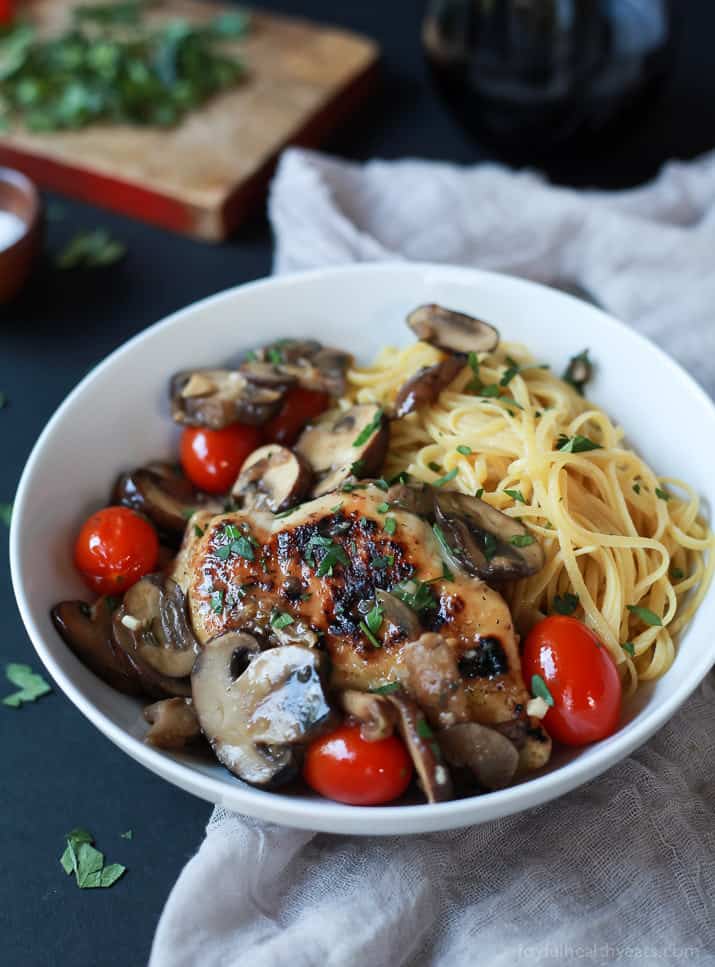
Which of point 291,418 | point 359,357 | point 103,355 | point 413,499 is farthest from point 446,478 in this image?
point 103,355

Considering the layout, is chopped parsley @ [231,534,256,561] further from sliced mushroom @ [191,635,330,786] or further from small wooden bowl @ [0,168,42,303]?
small wooden bowl @ [0,168,42,303]

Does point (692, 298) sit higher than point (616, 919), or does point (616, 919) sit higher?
point (692, 298)

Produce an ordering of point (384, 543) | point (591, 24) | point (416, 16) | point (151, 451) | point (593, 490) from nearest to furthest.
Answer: point (384, 543), point (593, 490), point (151, 451), point (591, 24), point (416, 16)

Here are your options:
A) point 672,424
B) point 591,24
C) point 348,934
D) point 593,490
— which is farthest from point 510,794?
point 591,24

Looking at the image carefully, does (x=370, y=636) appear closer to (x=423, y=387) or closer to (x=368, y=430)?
(x=368, y=430)

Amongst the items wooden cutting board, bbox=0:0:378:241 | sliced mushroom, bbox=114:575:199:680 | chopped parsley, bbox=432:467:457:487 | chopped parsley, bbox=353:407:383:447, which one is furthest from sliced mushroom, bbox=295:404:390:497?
wooden cutting board, bbox=0:0:378:241

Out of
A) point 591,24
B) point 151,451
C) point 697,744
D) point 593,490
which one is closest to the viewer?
point 697,744

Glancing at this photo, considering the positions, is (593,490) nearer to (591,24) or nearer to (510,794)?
(510,794)

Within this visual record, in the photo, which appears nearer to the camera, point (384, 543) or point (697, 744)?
point (384, 543)

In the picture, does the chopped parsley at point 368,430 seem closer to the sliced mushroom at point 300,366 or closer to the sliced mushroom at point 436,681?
the sliced mushroom at point 300,366
